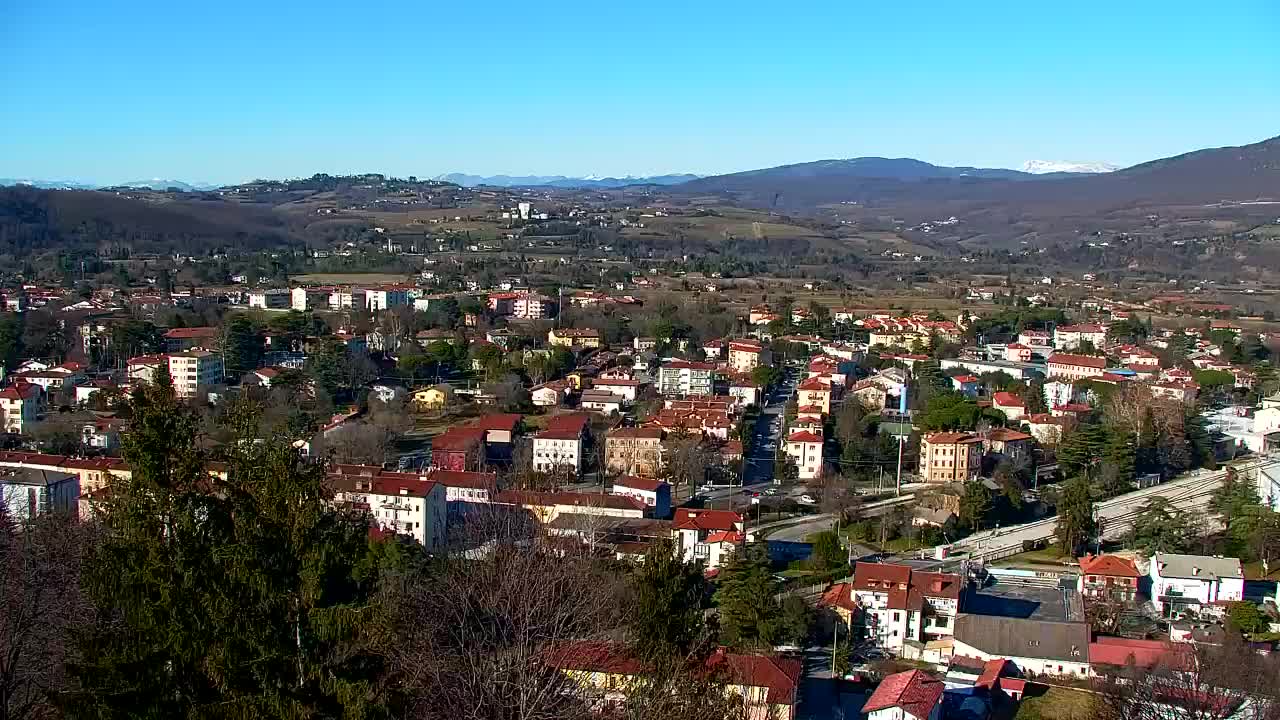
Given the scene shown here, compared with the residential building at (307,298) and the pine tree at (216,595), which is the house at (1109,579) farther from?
the residential building at (307,298)

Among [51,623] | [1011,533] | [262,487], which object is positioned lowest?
[1011,533]

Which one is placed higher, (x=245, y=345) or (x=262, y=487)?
(x=262, y=487)

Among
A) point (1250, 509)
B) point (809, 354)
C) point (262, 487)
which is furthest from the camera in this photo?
point (809, 354)

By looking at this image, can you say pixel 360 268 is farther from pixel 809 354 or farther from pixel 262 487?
pixel 262 487

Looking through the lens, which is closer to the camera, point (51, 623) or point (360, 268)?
point (51, 623)

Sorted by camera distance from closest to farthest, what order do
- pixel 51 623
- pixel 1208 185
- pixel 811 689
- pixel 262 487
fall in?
pixel 262 487, pixel 51 623, pixel 811 689, pixel 1208 185

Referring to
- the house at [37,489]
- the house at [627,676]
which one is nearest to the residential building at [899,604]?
the house at [627,676]

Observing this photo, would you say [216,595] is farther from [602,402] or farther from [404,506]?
[602,402]

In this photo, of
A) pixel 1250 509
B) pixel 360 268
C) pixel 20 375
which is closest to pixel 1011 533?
pixel 1250 509
